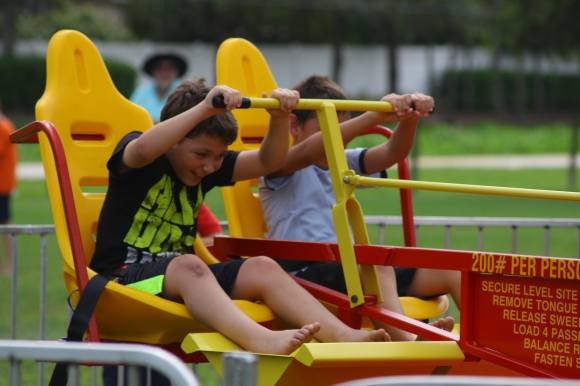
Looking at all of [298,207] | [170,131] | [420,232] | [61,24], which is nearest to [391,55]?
[61,24]

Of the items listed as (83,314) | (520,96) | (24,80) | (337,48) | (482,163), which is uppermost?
(83,314)

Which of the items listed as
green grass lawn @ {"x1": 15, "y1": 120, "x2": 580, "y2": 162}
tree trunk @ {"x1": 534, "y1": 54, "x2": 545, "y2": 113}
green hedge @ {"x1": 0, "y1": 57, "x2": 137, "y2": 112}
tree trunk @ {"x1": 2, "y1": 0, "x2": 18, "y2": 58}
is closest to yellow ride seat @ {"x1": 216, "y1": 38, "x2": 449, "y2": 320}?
green grass lawn @ {"x1": 15, "y1": 120, "x2": 580, "y2": 162}

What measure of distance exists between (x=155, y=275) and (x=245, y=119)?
4.28 feet

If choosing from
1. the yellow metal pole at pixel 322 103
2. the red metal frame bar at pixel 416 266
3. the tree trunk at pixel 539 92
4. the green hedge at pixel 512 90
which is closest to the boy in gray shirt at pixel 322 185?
the yellow metal pole at pixel 322 103

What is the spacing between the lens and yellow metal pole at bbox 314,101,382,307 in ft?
9.89

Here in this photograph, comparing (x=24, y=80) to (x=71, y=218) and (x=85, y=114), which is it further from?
(x=71, y=218)

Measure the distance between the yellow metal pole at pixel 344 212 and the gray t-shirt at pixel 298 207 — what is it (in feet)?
2.08

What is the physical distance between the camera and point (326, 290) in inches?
129

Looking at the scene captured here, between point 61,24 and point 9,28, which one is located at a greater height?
point 9,28

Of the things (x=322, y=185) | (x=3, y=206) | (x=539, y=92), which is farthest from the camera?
(x=539, y=92)

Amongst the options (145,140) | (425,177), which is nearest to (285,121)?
(145,140)

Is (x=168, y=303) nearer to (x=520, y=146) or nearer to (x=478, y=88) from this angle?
(x=520, y=146)

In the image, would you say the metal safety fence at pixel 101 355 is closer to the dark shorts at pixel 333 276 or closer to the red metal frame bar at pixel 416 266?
the red metal frame bar at pixel 416 266

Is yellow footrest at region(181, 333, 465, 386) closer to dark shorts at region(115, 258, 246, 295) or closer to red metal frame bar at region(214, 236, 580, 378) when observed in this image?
red metal frame bar at region(214, 236, 580, 378)
